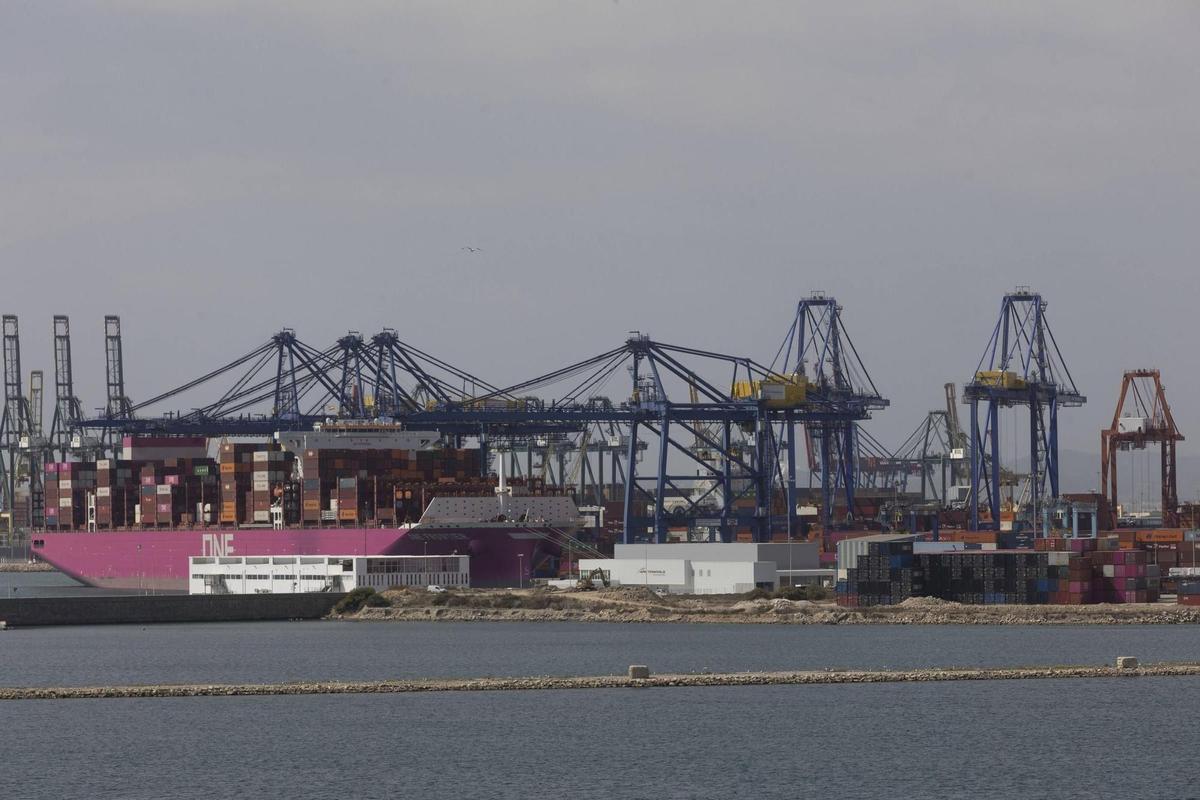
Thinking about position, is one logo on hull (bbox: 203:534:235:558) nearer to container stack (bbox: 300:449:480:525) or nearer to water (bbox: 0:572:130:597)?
container stack (bbox: 300:449:480:525)

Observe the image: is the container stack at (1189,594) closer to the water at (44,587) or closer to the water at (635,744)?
the water at (635,744)

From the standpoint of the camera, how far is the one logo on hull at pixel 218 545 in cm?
12394

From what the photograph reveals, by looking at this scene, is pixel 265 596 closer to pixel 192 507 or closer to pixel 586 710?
pixel 192 507

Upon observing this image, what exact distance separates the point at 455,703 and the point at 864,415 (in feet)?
243

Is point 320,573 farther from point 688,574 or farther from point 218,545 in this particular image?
point 688,574

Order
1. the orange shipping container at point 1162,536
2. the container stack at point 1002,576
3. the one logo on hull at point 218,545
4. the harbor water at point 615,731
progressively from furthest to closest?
1. the one logo on hull at point 218,545
2. the orange shipping container at point 1162,536
3. the container stack at point 1002,576
4. the harbor water at point 615,731

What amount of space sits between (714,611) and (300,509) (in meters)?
36.8

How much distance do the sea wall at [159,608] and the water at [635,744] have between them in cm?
4005

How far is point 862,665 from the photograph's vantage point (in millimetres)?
67750

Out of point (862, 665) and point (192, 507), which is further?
point (192, 507)

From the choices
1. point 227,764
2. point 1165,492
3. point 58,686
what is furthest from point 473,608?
point 1165,492

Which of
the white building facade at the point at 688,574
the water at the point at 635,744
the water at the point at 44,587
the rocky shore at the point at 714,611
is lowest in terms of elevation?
the water at the point at 635,744

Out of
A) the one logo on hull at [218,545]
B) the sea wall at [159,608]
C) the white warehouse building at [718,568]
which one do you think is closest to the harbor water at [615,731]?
the sea wall at [159,608]

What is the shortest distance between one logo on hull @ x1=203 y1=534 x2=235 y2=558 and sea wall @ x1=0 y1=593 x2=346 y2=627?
22.5m
